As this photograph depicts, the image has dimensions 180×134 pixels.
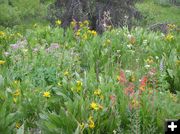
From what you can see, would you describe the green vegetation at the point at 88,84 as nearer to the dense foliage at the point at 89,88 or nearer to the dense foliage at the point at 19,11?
the dense foliage at the point at 89,88

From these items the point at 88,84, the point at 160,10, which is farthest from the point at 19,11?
the point at 88,84

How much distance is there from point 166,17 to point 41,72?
21.7m

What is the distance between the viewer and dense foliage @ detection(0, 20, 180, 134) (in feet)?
14.3

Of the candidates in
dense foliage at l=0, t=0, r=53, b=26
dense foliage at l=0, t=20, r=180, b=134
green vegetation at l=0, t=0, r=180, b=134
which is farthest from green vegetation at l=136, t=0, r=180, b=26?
dense foliage at l=0, t=20, r=180, b=134

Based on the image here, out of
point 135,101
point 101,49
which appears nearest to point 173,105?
point 135,101

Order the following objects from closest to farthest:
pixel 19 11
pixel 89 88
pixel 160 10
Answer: pixel 89 88 < pixel 19 11 < pixel 160 10

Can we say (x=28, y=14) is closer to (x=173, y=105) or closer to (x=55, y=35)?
(x=55, y=35)

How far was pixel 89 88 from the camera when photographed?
5238 millimetres

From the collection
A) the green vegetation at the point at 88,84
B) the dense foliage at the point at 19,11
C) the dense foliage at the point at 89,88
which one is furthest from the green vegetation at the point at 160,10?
the dense foliage at the point at 89,88

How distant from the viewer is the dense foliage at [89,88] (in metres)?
4.36

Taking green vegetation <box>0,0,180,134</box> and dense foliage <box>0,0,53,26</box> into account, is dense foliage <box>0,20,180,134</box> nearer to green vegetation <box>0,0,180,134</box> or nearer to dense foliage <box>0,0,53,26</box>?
green vegetation <box>0,0,180,134</box>

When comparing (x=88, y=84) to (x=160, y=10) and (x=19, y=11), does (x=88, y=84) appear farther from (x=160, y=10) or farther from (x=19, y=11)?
(x=160, y=10)

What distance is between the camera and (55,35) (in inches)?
351

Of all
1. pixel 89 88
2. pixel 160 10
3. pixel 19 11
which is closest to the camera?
pixel 89 88
